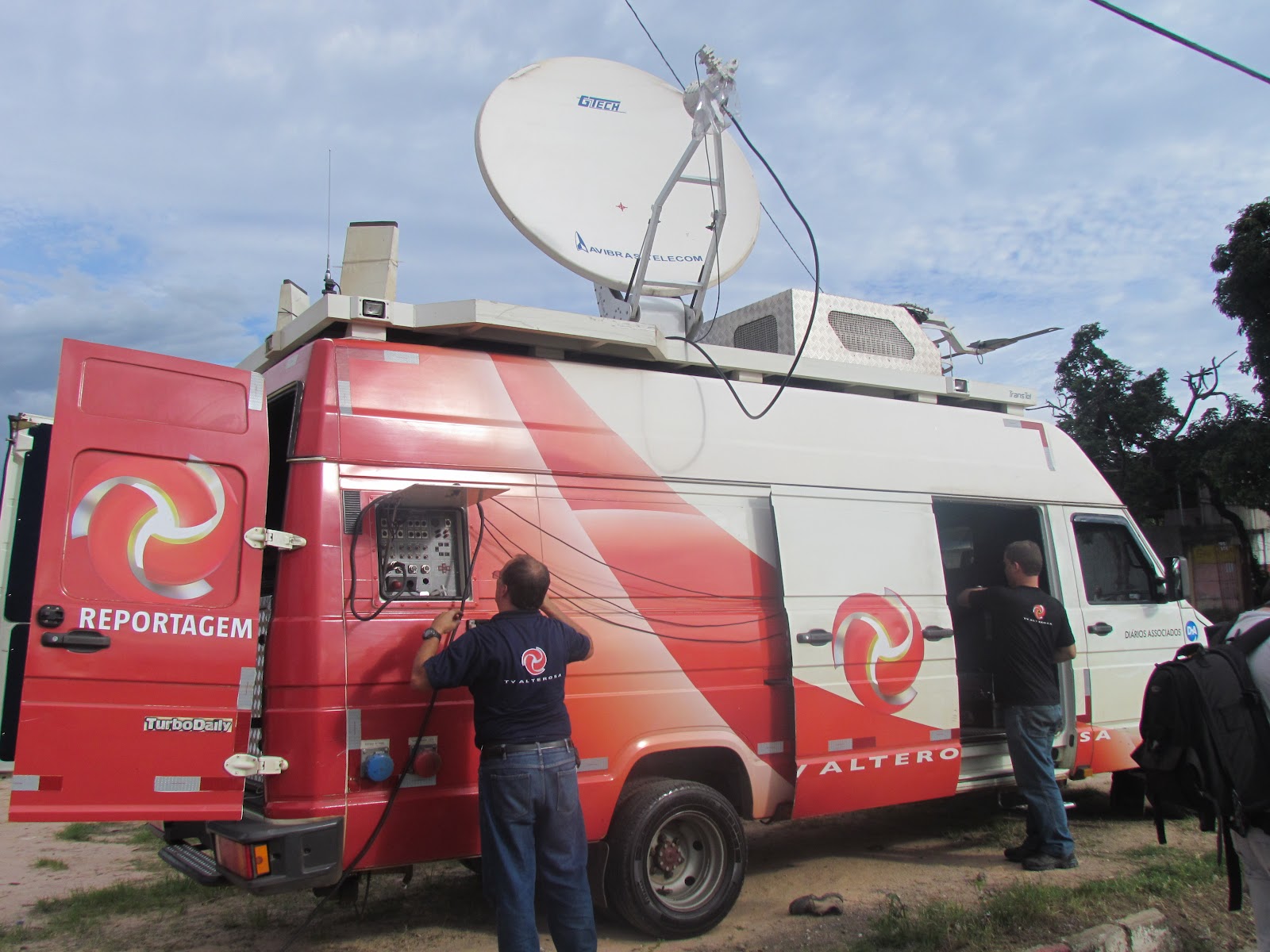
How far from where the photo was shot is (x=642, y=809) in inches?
170

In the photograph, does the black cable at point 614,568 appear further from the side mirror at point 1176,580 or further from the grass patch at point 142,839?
the grass patch at point 142,839

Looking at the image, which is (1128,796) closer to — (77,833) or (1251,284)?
(77,833)

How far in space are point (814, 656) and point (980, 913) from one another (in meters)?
1.39

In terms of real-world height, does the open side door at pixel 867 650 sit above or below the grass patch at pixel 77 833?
above

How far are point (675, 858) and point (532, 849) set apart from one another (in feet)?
3.82

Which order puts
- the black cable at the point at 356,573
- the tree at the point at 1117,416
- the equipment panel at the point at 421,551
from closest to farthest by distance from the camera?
1. the black cable at the point at 356,573
2. the equipment panel at the point at 421,551
3. the tree at the point at 1117,416

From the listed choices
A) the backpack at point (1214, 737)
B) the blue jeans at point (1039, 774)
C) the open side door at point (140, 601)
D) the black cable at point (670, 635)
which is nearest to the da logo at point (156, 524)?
the open side door at point (140, 601)

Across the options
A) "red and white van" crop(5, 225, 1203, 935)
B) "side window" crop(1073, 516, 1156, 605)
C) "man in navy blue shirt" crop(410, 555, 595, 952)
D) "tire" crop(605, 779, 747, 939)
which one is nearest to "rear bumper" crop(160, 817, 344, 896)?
"red and white van" crop(5, 225, 1203, 935)

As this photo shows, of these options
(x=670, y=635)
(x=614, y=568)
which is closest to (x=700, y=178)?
(x=614, y=568)

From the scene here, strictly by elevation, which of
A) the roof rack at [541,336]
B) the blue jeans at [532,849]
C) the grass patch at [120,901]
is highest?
the roof rack at [541,336]

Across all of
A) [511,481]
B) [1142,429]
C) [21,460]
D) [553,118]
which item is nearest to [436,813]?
[511,481]

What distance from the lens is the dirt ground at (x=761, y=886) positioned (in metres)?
4.46

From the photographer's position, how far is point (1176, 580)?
6613 millimetres

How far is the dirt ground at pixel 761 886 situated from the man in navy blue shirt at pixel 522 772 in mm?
920
